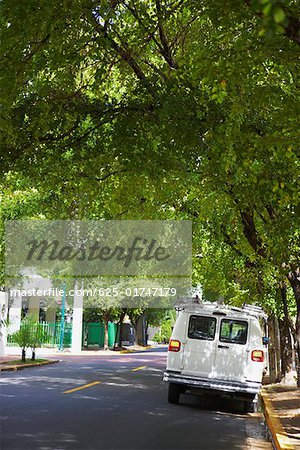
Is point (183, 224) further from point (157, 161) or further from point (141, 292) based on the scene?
point (141, 292)

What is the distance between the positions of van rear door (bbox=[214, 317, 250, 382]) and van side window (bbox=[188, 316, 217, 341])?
0.21 m

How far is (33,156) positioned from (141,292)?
45.8 meters

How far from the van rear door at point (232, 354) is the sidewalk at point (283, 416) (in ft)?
3.49

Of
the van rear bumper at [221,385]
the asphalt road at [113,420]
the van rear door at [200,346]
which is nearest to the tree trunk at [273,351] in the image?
the asphalt road at [113,420]

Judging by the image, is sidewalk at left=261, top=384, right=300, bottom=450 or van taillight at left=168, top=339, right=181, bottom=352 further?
van taillight at left=168, top=339, right=181, bottom=352

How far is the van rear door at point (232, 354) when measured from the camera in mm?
16297

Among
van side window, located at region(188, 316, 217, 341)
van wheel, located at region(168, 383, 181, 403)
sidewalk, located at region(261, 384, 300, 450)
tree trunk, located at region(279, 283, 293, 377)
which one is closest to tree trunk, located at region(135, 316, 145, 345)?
tree trunk, located at region(279, 283, 293, 377)

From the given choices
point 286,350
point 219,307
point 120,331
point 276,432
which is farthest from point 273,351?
point 120,331

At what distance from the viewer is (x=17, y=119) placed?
12.2m

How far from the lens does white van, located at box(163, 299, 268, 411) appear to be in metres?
16.2

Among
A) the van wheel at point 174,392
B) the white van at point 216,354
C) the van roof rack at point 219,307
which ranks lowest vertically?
the van wheel at point 174,392

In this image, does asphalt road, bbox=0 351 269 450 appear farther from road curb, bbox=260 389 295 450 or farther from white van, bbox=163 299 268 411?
white van, bbox=163 299 268 411

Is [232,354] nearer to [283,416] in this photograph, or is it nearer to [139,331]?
[283,416]

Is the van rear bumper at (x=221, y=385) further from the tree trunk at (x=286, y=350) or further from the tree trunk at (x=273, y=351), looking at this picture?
the tree trunk at (x=273, y=351)
